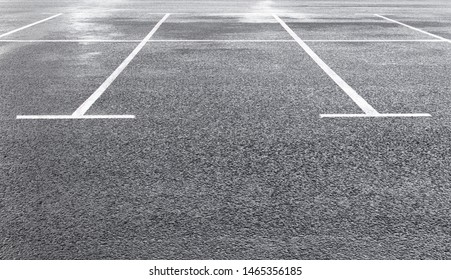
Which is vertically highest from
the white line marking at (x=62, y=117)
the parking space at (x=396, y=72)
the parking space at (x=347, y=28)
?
the white line marking at (x=62, y=117)

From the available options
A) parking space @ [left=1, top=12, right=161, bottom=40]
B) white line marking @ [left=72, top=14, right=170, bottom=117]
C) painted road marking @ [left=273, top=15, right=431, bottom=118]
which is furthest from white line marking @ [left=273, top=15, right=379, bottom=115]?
parking space @ [left=1, top=12, right=161, bottom=40]

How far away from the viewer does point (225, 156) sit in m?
6.02

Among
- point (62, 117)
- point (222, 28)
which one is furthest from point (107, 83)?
point (222, 28)

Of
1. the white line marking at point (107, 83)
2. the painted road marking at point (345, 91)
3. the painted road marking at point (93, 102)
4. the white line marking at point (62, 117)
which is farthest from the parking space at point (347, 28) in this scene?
the white line marking at point (62, 117)

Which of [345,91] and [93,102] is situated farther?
[345,91]

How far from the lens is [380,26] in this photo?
1620 cm

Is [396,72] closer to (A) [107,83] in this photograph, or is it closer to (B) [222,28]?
(A) [107,83]

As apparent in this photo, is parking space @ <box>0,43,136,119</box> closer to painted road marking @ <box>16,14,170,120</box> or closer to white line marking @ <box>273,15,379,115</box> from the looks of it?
painted road marking @ <box>16,14,170,120</box>

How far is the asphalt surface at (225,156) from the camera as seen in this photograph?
4258 mm

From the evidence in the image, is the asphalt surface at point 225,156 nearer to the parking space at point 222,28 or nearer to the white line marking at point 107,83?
the white line marking at point 107,83

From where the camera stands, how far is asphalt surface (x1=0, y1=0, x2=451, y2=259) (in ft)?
14.0

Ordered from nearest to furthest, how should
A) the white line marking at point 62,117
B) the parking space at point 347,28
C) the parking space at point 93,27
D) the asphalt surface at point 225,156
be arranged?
1. the asphalt surface at point 225,156
2. the white line marking at point 62,117
3. the parking space at point 347,28
4. the parking space at point 93,27
